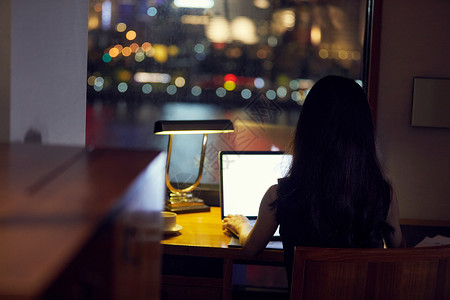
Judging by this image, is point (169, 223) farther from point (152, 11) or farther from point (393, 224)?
point (152, 11)

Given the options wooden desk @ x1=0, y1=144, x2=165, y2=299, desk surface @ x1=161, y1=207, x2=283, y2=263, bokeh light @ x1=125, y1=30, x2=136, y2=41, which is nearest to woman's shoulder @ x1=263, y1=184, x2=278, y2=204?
desk surface @ x1=161, y1=207, x2=283, y2=263

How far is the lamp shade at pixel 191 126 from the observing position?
2.10 m

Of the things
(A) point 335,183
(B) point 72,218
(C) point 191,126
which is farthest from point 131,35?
(B) point 72,218

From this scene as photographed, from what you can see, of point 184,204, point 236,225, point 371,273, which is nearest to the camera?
point 371,273

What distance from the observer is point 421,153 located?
7.75 ft

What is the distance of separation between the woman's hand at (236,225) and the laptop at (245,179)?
175 millimetres

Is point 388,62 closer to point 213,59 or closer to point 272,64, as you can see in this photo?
point 272,64

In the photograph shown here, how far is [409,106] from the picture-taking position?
2336 mm

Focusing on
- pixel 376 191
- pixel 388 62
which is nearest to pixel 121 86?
pixel 388 62

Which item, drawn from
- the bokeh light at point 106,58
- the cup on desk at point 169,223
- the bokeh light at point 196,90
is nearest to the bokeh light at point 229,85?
the bokeh light at point 196,90

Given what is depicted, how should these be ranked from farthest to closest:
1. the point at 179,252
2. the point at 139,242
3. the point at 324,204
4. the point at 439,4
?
the point at 439,4 → the point at 179,252 → the point at 324,204 → the point at 139,242

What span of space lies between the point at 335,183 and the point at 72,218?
46.7 inches

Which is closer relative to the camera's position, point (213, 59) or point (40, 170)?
point (40, 170)

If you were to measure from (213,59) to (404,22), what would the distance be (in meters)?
0.94
